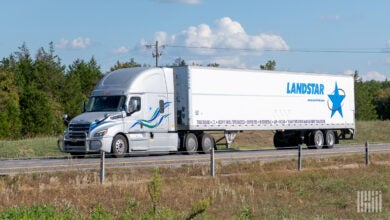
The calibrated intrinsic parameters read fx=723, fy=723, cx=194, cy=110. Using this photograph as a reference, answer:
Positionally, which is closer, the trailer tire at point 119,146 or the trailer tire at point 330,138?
the trailer tire at point 119,146

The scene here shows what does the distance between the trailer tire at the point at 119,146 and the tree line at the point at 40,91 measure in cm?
3658

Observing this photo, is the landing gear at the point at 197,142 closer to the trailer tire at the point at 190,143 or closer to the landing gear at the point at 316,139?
the trailer tire at the point at 190,143

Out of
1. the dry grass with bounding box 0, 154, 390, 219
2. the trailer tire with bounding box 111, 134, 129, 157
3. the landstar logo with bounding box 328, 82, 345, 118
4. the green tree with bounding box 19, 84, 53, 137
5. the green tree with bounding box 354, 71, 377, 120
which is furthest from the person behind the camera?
the green tree with bounding box 354, 71, 377, 120

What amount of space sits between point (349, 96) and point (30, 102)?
3539 centimetres

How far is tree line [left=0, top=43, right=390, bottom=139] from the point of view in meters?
66.8

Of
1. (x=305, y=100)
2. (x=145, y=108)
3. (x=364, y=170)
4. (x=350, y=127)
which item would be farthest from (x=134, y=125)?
(x=350, y=127)

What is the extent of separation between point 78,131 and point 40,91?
43080 mm

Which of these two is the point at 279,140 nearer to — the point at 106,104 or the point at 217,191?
the point at 106,104

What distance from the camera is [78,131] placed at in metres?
28.5

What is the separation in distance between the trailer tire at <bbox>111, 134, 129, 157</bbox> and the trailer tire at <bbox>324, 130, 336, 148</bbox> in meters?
14.3

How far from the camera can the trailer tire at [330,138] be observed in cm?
3966

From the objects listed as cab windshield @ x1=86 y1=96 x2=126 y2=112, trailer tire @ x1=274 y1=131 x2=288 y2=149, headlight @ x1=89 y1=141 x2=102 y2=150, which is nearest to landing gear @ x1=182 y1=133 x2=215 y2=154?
cab windshield @ x1=86 y1=96 x2=126 y2=112

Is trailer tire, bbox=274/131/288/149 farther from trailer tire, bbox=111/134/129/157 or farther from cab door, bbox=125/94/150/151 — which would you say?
trailer tire, bbox=111/134/129/157

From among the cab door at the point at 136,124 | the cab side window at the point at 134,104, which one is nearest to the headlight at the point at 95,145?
the cab door at the point at 136,124
